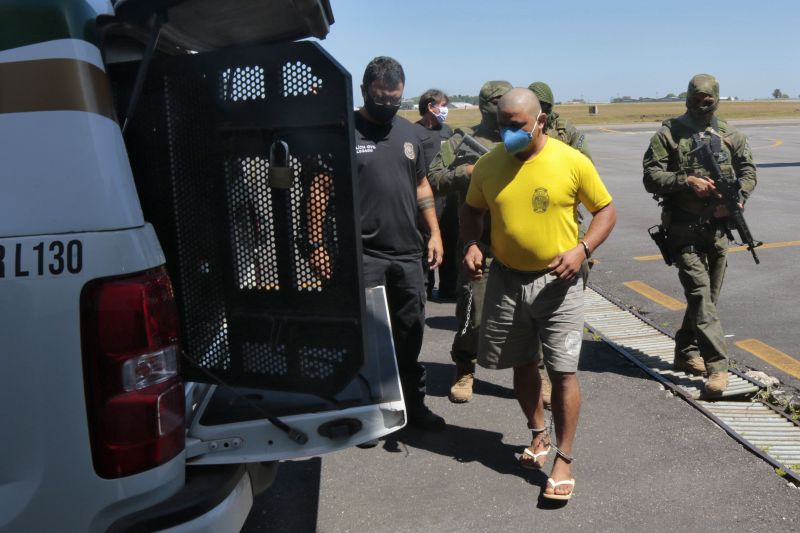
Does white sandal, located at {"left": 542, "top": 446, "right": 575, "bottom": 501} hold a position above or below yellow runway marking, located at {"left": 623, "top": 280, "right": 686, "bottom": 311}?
above

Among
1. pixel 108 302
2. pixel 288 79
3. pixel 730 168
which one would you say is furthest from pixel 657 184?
pixel 108 302

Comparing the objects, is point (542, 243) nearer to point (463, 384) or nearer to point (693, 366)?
point (463, 384)

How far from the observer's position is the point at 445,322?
25.0 feet

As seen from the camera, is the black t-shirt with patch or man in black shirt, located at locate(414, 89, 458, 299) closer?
the black t-shirt with patch

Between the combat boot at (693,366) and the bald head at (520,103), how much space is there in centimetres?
262

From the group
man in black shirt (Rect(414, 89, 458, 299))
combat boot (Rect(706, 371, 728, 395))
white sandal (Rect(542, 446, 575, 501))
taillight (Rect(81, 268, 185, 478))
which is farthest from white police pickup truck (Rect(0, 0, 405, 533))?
man in black shirt (Rect(414, 89, 458, 299))

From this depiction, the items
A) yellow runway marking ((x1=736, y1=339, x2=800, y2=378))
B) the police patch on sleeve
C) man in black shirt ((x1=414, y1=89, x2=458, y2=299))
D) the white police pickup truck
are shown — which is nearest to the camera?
the white police pickup truck

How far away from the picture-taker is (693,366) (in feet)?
18.9

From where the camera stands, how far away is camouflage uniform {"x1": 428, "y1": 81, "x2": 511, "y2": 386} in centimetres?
544

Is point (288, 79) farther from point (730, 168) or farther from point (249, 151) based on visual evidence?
point (730, 168)

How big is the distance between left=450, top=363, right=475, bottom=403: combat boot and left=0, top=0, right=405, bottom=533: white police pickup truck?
7.31 ft

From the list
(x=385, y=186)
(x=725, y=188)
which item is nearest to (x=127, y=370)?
(x=385, y=186)

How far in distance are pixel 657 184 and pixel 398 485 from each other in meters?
2.70

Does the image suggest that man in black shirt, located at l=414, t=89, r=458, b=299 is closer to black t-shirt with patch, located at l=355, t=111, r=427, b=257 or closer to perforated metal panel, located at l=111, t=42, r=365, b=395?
black t-shirt with patch, located at l=355, t=111, r=427, b=257
